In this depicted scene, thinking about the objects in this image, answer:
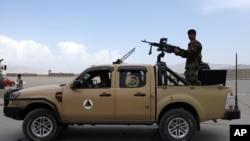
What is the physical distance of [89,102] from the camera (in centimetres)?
851

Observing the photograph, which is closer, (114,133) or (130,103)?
(130,103)

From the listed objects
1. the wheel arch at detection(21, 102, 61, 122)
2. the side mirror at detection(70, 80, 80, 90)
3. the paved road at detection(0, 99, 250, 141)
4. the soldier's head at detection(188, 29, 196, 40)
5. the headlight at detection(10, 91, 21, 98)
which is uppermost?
the soldier's head at detection(188, 29, 196, 40)

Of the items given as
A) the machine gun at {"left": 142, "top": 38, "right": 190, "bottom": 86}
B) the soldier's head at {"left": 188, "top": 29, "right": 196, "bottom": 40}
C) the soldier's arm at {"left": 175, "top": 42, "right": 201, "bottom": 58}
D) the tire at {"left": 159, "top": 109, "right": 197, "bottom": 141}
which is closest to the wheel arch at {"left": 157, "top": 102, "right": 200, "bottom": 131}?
the tire at {"left": 159, "top": 109, "right": 197, "bottom": 141}

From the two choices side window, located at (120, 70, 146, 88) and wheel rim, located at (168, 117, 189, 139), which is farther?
side window, located at (120, 70, 146, 88)

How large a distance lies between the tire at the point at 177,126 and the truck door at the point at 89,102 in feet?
3.68

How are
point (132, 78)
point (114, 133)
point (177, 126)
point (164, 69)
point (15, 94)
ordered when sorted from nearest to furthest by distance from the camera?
point (177, 126)
point (132, 78)
point (164, 69)
point (15, 94)
point (114, 133)

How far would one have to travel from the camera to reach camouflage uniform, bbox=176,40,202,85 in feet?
30.0

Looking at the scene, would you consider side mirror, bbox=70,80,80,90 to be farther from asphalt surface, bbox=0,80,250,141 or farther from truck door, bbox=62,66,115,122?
asphalt surface, bbox=0,80,250,141

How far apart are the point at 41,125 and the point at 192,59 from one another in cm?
373

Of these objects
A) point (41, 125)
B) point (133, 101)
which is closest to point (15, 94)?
point (41, 125)

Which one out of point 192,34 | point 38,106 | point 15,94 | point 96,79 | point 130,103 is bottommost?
point 38,106

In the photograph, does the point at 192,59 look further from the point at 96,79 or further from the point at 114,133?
the point at 114,133

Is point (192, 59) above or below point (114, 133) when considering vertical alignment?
above

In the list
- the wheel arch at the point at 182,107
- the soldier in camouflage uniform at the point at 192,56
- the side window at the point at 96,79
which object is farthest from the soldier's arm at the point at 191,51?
the side window at the point at 96,79
